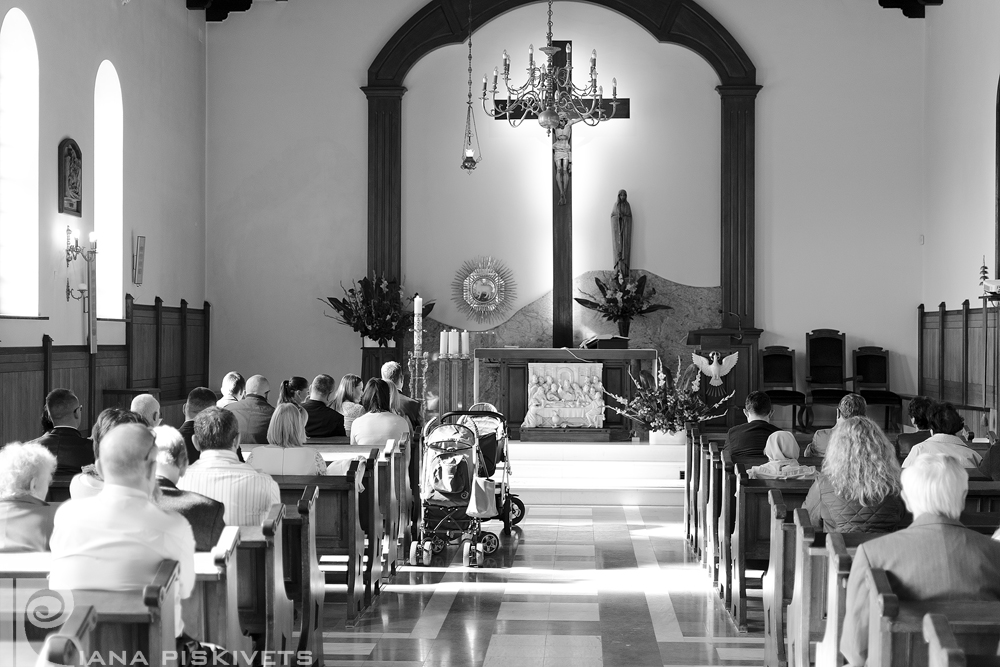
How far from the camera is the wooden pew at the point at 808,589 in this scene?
3908mm

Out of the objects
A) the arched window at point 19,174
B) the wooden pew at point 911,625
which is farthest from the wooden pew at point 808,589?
the arched window at point 19,174

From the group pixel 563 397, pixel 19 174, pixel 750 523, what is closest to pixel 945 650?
pixel 750 523

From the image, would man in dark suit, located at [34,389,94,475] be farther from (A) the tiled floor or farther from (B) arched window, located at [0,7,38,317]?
(B) arched window, located at [0,7,38,317]

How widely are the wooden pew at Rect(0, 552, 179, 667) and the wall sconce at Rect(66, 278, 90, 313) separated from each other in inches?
281

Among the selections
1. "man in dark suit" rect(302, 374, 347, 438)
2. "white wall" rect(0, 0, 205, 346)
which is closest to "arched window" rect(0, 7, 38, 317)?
"white wall" rect(0, 0, 205, 346)

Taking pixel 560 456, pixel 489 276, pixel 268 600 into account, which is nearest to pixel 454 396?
pixel 560 456

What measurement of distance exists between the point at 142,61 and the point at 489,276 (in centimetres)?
459

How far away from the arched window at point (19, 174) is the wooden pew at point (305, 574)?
531 centimetres

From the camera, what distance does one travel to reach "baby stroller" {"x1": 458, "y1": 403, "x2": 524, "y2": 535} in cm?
726

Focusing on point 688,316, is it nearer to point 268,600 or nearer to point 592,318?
point 592,318

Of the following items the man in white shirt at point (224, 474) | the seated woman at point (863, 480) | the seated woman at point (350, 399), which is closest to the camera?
the seated woman at point (863, 480)

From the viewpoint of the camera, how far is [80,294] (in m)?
9.64

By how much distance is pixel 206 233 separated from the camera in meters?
13.3

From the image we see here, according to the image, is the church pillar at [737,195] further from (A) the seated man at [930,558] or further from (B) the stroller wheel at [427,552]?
(A) the seated man at [930,558]
